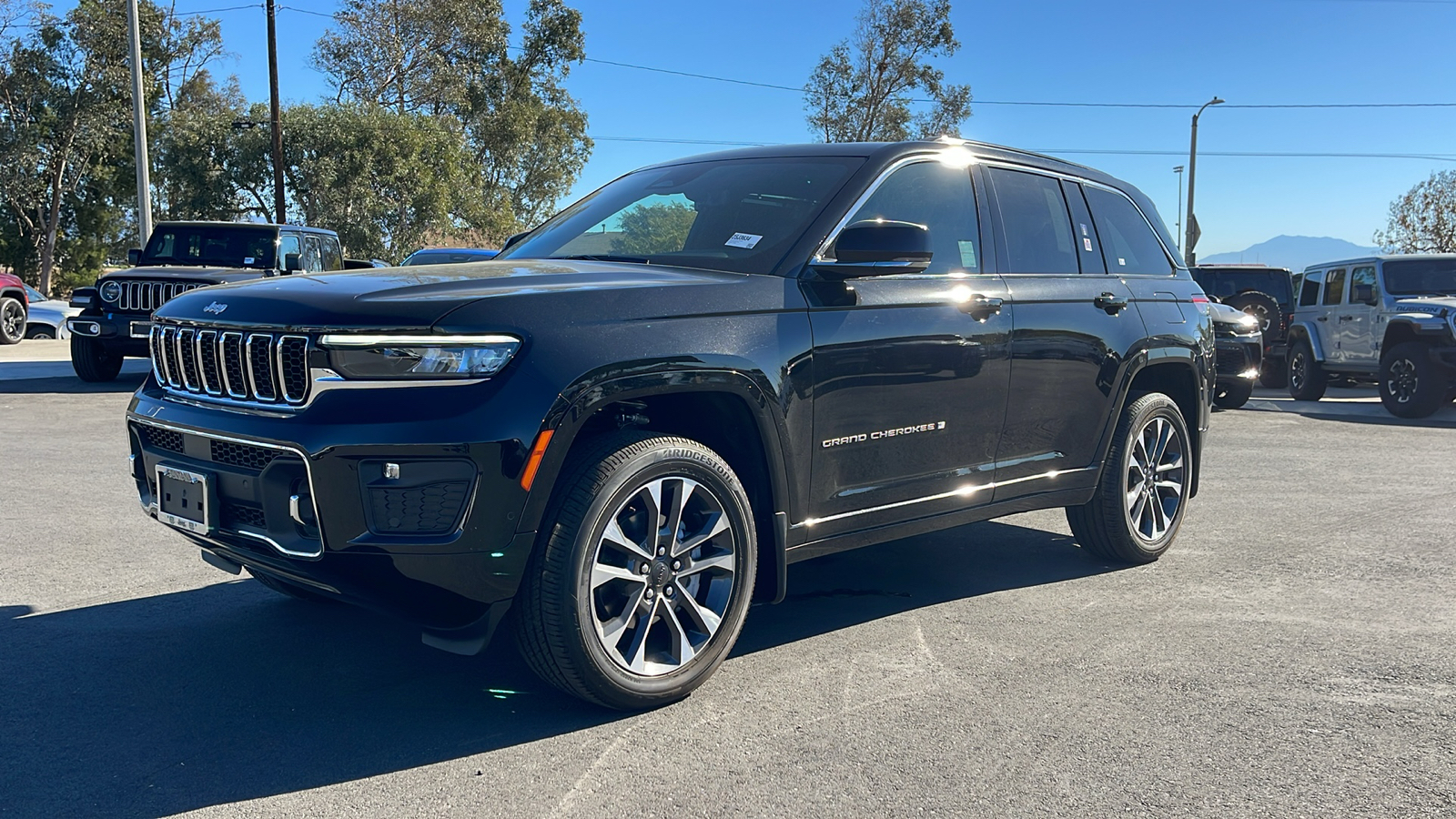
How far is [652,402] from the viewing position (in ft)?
12.1

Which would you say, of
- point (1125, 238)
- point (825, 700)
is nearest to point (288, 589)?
point (825, 700)

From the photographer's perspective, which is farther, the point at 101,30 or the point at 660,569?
the point at 101,30

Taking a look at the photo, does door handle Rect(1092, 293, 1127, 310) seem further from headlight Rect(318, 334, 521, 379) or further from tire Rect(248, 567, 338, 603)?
tire Rect(248, 567, 338, 603)

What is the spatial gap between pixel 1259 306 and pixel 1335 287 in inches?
50.4

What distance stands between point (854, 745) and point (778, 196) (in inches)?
82.0

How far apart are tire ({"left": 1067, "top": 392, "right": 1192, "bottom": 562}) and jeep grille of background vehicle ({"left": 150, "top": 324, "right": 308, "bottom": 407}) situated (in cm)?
369

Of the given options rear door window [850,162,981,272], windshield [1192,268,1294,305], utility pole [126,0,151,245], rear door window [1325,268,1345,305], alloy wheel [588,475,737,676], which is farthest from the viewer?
utility pole [126,0,151,245]

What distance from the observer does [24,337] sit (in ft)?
67.8

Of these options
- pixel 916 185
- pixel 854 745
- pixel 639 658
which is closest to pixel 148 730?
pixel 639 658

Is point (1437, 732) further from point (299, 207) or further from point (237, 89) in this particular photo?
point (237, 89)

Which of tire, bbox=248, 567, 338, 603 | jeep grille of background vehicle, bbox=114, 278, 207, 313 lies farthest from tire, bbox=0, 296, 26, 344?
tire, bbox=248, 567, 338, 603

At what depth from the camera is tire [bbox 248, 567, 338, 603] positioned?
3.77m

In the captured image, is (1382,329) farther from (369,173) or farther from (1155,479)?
(369,173)

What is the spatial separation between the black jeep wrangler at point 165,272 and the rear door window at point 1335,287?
12.9 m
